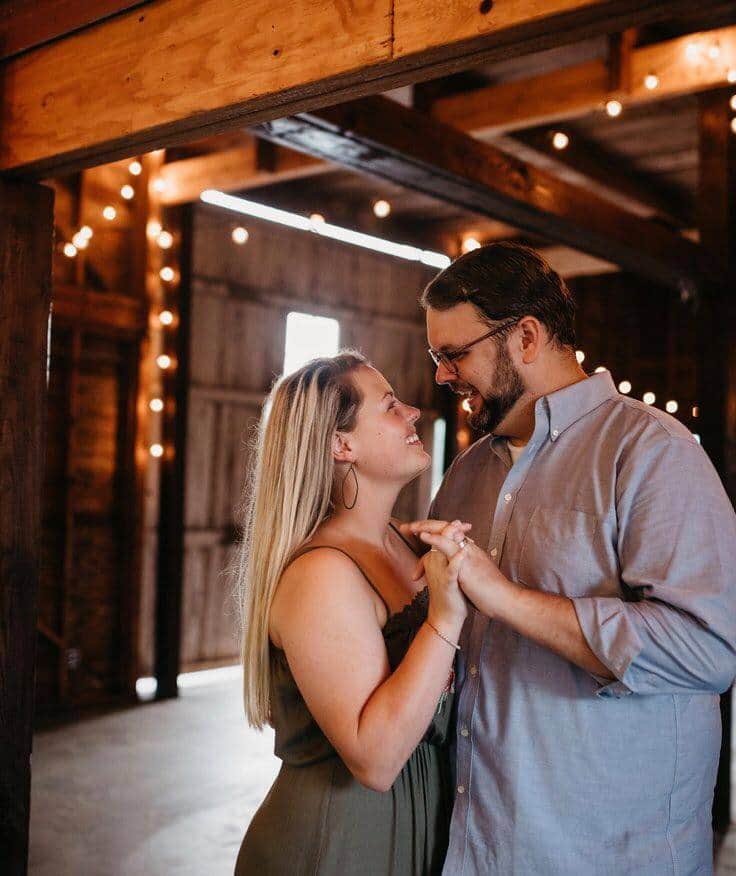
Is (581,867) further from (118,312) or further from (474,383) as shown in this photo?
(118,312)

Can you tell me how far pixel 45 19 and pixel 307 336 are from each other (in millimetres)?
5592

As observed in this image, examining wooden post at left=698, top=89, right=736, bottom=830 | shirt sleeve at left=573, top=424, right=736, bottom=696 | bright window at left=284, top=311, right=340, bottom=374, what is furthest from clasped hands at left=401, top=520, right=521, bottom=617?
bright window at left=284, top=311, right=340, bottom=374

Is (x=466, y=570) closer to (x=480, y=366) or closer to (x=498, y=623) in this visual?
(x=498, y=623)

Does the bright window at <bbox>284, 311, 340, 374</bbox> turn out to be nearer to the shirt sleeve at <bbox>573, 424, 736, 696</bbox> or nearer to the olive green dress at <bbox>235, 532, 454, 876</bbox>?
the olive green dress at <bbox>235, 532, 454, 876</bbox>

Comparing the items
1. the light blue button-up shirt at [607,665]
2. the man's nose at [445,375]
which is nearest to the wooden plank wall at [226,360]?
the man's nose at [445,375]

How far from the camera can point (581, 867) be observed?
1744 mm

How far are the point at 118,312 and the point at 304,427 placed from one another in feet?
15.3

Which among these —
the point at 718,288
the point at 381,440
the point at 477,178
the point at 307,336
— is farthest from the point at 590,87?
the point at 307,336

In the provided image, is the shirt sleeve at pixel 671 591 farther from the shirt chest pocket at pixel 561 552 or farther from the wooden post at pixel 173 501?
the wooden post at pixel 173 501

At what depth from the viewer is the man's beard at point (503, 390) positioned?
2027 mm

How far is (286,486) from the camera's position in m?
1.97

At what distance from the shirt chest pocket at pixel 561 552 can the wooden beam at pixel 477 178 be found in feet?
7.27

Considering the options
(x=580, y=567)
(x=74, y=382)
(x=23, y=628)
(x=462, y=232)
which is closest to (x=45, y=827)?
(x=23, y=628)

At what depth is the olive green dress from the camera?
72.5 inches
